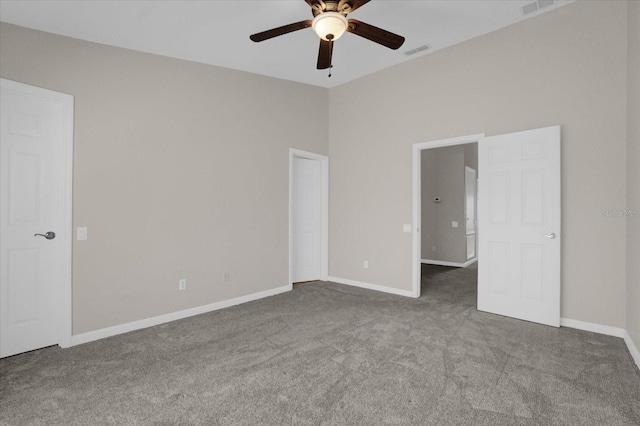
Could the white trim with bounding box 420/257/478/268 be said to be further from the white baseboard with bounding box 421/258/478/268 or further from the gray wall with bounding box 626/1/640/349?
the gray wall with bounding box 626/1/640/349

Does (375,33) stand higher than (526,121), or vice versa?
(375,33)

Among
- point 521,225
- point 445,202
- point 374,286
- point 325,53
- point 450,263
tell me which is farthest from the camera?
point 445,202

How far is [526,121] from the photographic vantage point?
144 inches

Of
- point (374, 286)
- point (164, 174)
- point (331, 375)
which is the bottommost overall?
point (331, 375)

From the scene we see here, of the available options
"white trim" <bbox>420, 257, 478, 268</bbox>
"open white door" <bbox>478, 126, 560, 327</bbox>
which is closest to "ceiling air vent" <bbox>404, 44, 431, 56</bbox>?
"open white door" <bbox>478, 126, 560, 327</bbox>

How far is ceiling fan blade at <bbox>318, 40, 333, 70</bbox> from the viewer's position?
2743mm

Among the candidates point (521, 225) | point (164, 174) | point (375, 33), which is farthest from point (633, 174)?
point (164, 174)

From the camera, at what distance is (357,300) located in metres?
4.43

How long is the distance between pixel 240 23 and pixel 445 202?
579 cm

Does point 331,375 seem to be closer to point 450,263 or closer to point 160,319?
point 160,319

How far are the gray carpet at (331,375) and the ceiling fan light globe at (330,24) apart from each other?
2.61 m

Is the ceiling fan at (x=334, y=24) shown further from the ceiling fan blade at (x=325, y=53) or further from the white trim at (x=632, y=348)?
the white trim at (x=632, y=348)

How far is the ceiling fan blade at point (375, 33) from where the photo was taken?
2557 millimetres

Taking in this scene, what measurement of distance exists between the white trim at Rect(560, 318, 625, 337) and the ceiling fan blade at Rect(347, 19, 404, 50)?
331cm
